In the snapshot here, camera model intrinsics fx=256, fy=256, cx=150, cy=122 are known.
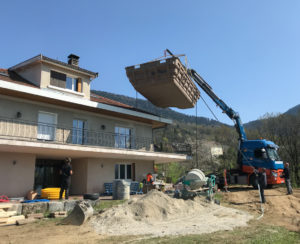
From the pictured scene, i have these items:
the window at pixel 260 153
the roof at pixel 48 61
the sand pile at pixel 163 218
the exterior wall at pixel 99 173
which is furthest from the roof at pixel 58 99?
the sand pile at pixel 163 218

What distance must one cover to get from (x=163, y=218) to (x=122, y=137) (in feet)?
34.1

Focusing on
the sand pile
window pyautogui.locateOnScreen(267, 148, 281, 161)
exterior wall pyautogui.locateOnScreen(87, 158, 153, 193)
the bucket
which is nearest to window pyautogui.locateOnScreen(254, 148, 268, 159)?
window pyautogui.locateOnScreen(267, 148, 281, 161)

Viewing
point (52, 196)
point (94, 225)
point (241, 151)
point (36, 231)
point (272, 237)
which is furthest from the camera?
point (241, 151)

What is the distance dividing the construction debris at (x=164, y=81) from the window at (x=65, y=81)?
13.3 feet

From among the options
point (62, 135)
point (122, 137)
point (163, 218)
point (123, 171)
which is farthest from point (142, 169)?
point (163, 218)

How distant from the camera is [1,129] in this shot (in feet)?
40.3

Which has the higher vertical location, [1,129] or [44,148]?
[1,129]

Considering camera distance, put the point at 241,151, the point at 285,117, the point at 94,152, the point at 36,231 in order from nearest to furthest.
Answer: the point at 36,231 → the point at 94,152 → the point at 241,151 → the point at 285,117

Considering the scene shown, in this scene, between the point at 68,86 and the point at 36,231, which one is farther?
the point at 68,86

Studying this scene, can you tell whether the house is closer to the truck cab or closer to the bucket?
the bucket

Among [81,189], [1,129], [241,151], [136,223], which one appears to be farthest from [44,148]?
[241,151]

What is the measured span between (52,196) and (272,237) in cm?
950

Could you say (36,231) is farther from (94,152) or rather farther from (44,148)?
(94,152)

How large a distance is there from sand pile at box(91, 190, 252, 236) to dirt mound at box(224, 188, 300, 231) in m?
1.20
